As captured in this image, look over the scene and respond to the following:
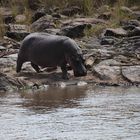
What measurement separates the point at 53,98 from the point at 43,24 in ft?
23.5

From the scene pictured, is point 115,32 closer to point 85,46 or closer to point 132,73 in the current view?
point 85,46

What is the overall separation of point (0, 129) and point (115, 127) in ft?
4.67

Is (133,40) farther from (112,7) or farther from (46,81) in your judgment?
(112,7)

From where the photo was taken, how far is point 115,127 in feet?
23.8

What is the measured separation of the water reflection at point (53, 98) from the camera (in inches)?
358

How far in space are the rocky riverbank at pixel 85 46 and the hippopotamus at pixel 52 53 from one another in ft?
0.67

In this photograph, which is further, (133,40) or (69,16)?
(69,16)

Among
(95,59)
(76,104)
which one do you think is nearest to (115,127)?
(76,104)

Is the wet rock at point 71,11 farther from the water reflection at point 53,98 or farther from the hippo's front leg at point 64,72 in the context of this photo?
the water reflection at point 53,98

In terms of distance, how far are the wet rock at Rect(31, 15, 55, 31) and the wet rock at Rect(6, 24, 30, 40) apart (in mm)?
351

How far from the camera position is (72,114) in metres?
8.26

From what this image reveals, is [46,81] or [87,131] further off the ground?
[87,131]

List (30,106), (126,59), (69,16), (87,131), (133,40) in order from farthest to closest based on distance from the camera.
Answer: (69,16) < (133,40) < (126,59) < (30,106) < (87,131)

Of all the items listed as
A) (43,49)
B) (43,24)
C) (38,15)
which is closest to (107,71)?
(43,49)
